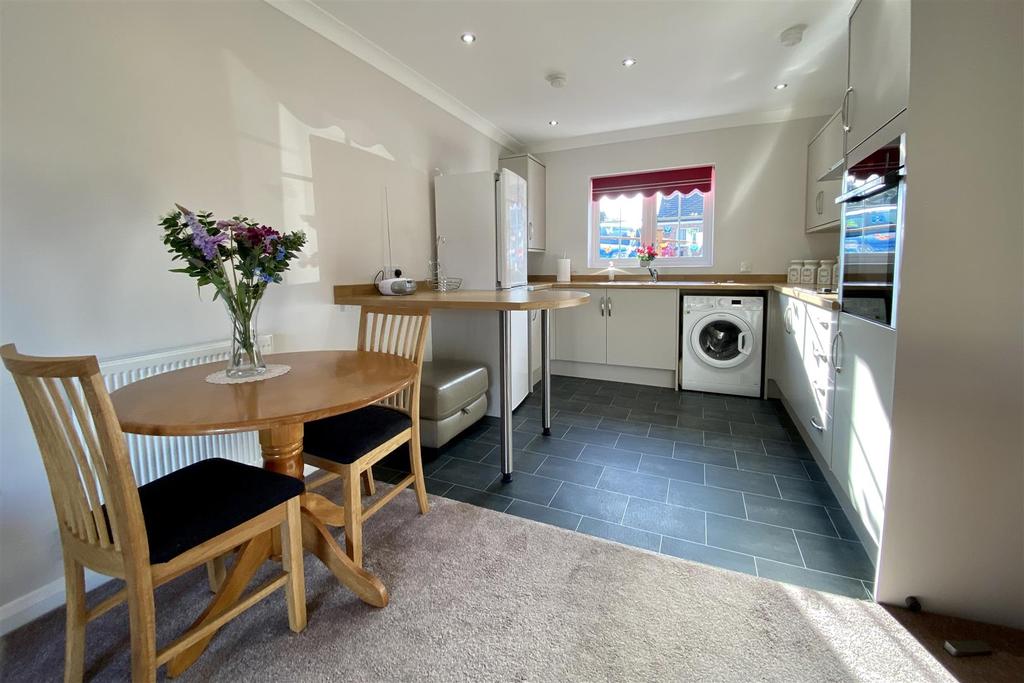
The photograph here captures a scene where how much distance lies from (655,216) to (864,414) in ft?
10.6

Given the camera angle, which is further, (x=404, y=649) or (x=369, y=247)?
(x=369, y=247)

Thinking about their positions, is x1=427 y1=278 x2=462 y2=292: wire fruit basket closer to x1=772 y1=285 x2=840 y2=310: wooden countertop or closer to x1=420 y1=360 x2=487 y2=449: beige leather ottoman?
x1=420 y1=360 x2=487 y2=449: beige leather ottoman

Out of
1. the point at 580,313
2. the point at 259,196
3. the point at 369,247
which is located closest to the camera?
the point at 259,196

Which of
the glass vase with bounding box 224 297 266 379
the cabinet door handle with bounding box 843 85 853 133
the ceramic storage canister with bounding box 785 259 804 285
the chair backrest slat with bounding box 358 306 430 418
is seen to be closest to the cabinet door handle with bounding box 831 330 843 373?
the cabinet door handle with bounding box 843 85 853 133

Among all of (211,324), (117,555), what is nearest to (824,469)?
(117,555)

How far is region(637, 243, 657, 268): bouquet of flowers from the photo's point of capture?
14.2ft

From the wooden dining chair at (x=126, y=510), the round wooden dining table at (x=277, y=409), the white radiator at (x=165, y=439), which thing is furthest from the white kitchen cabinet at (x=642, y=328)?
the wooden dining chair at (x=126, y=510)

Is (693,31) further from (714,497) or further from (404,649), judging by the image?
(404,649)

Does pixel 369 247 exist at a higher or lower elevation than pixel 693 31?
lower

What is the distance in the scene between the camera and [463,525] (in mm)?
1844

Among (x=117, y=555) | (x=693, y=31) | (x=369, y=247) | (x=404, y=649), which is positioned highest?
(x=693, y=31)

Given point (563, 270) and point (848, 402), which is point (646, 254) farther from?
point (848, 402)

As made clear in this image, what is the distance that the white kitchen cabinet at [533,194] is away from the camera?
14.0 feet

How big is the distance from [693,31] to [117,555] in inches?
127
